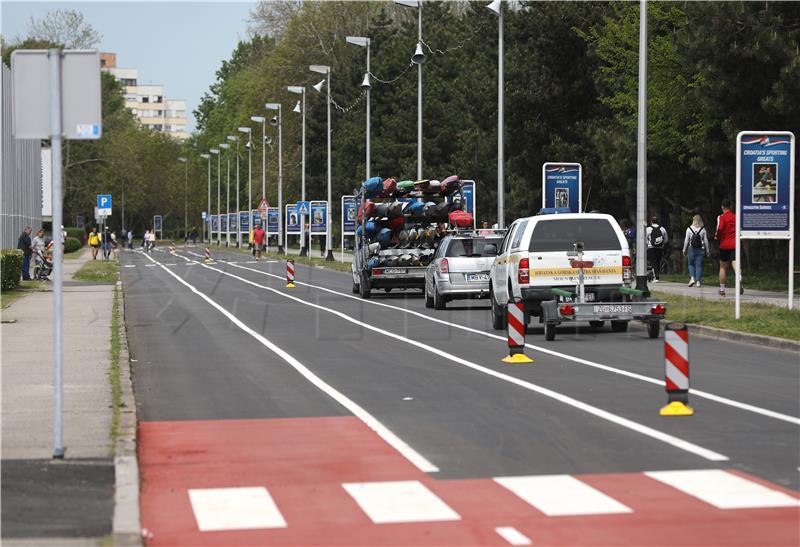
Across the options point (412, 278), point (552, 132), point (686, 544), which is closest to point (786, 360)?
point (686, 544)

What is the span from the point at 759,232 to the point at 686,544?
17.6 m

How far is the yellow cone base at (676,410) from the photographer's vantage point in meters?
13.2

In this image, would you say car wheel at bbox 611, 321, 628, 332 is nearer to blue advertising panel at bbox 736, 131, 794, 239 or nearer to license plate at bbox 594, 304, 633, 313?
license plate at bbox 594, 304, 633, 313

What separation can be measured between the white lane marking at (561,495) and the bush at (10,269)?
2989 cm

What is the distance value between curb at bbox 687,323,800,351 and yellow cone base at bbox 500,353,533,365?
13.5ft

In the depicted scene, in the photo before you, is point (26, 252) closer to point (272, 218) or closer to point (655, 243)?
point (655, 243)

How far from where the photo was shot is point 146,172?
155500mm

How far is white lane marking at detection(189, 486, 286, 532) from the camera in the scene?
8570 mm

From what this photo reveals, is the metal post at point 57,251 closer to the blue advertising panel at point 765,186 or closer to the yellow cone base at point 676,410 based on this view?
A: the yellow cone base at point 676,410

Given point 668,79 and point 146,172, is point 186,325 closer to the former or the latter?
point 668,79

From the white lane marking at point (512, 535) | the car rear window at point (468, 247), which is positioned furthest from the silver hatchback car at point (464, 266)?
the white lane marking at point (512, 535)

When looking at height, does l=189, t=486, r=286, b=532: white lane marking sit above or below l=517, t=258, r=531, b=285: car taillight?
below

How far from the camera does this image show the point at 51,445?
36.8ft

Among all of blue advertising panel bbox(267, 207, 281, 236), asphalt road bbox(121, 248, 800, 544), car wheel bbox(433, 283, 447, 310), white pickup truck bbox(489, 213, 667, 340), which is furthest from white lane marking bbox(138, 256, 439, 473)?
blue advertising panel bbox(267, 207, 281, 236)
